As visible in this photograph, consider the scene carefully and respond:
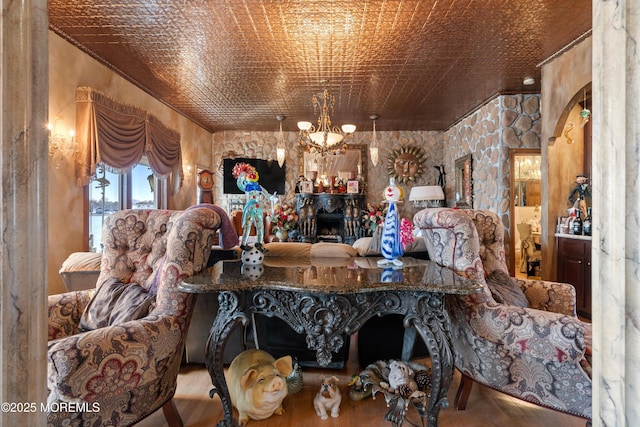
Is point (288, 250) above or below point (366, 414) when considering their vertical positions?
above

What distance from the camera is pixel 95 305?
5.62 feet

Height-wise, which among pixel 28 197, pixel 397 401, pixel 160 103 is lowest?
pixel 397 401

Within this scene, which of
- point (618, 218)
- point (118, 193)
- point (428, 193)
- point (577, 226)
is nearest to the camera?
point (618, 218)

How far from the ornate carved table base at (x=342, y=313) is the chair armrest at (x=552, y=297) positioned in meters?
0.86

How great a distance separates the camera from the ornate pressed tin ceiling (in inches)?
105

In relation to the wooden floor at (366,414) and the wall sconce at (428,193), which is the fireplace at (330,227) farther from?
the wooden floor at (366,414)

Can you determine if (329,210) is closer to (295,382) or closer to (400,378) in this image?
(295,382)

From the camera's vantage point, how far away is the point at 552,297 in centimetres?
194

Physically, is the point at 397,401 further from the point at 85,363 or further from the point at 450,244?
the point at 85,363

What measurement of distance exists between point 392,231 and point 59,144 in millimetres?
3252

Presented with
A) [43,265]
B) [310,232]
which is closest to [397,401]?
[43,265]

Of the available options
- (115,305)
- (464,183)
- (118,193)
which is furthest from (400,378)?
(464,183)

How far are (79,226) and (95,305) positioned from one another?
2111mm

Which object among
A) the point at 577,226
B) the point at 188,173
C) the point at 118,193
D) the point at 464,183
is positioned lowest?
the point at 577,226
